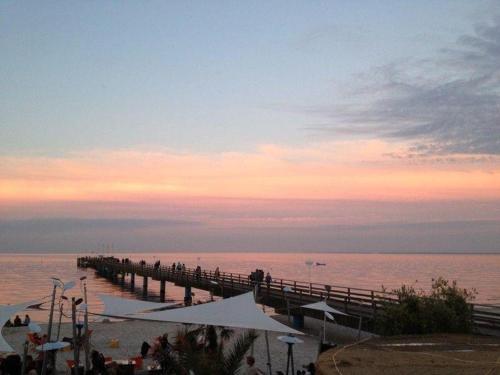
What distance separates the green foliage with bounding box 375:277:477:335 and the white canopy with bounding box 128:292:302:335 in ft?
15.8

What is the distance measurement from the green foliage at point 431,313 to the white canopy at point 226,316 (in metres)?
4.81

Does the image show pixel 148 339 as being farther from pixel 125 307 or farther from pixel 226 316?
pixel 226 316

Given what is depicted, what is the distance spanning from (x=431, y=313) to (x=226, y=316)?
6215 millimetres

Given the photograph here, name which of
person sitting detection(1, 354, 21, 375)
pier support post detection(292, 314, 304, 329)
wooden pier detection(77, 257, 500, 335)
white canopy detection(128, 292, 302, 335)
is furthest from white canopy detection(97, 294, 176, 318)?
pier support post detection(292, 314, 304, 329)

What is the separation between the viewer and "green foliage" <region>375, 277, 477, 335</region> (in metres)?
14.1

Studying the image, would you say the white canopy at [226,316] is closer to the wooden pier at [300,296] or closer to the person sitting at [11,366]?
the person sitting at [11,366]

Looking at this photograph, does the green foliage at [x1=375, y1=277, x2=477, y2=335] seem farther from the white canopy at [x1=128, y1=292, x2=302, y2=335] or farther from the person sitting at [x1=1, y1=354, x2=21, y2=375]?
the person sitting at [x1=1, y1=354, x2=21, y2=375]

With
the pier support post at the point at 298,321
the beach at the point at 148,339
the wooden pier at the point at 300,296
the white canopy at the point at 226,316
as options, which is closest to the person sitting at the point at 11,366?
the beach at the point at 148,339

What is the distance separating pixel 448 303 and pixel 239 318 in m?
6.96

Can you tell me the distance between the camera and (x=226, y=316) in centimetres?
1060

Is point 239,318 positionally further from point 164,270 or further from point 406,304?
point 164,270

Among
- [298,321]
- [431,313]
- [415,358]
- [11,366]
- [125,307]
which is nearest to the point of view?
[415,358]

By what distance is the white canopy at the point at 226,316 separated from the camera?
10.2 metres

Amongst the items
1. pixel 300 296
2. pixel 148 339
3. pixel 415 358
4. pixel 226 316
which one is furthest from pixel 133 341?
pixel 415 358
